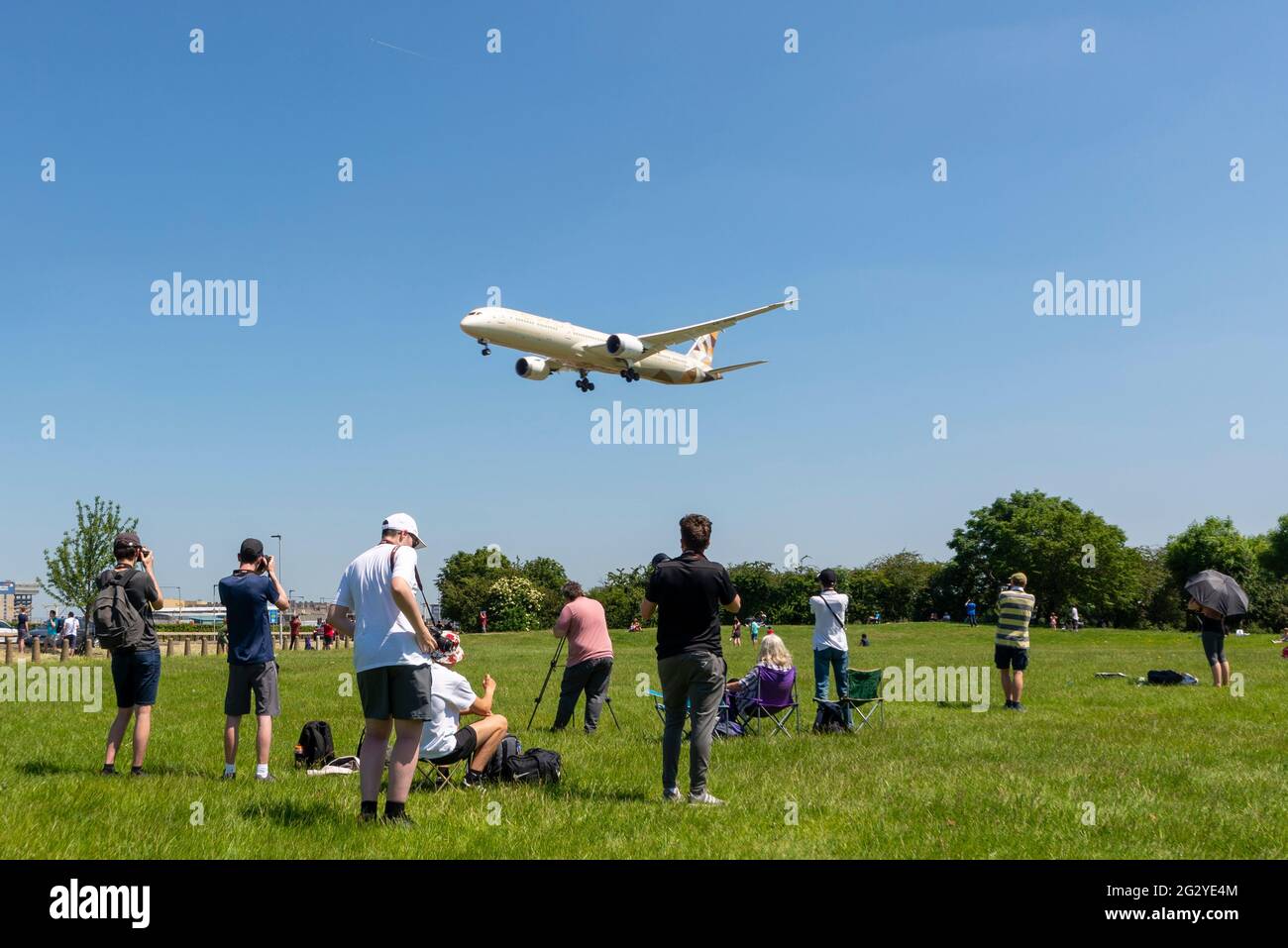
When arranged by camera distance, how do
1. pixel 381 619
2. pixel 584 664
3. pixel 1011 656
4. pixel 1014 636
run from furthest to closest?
pixel 1011 656, pixel 1014 636, pixel 584 664, pixel 381 619

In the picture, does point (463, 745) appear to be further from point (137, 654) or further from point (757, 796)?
→ point (137, 654)

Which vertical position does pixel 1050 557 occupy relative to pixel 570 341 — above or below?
below

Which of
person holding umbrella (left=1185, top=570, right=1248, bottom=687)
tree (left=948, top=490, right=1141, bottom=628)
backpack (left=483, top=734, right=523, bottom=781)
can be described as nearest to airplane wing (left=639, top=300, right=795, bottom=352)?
person holding umbrella (left=1185, top=570, right=1248, bottom=687)

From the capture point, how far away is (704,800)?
7.56 m

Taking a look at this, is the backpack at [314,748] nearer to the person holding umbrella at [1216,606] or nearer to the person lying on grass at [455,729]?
the person lying on grass at [455,729]

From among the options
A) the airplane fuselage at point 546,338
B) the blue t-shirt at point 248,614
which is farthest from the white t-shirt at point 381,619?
the airplane fuselage at point 546,338

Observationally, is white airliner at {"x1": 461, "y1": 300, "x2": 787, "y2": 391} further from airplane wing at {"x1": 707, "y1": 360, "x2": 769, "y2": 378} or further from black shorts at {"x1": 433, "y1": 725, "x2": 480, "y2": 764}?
black shorts at {"x1": 433, "y1": 725, "x2": 480, "y2": 764}

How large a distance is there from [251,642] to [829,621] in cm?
724

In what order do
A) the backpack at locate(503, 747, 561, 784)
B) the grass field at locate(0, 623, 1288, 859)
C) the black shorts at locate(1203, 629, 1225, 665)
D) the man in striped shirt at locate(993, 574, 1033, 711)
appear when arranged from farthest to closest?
1. the black shorts at locate(1203, 629, 1225, 665)
2. the man in striped shirt at locate(993, 574, 1033, 711)
3. the backpack at locate(503, 747, 561, 784)
4. the grass field at locate(0, 623, 1288, 859)

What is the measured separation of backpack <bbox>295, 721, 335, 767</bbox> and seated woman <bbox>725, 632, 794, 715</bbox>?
4.56 metres

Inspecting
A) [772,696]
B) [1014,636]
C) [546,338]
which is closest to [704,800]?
[772,696]

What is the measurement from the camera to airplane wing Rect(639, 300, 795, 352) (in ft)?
129

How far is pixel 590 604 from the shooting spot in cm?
1280
